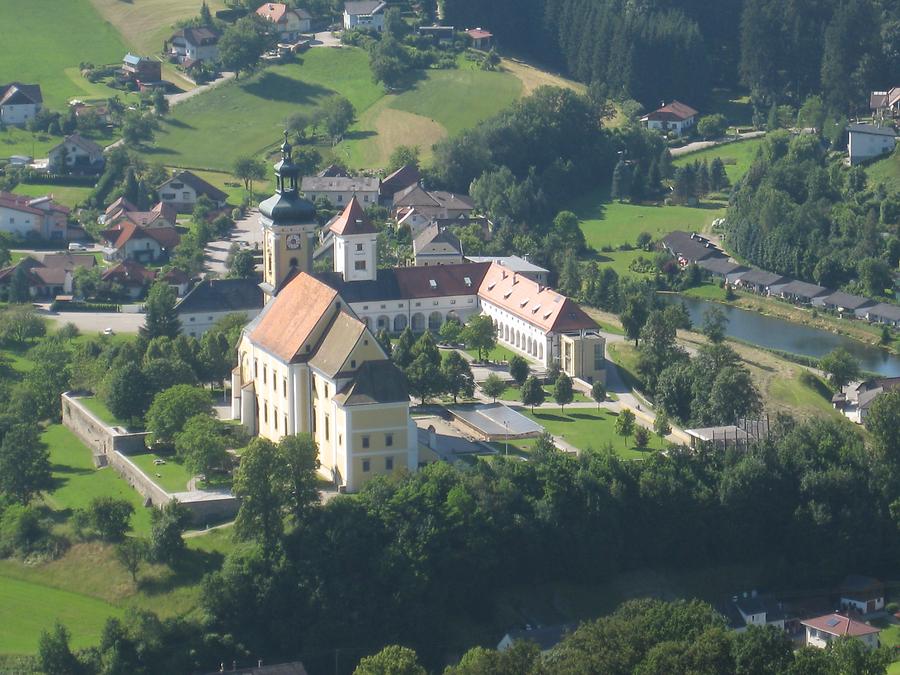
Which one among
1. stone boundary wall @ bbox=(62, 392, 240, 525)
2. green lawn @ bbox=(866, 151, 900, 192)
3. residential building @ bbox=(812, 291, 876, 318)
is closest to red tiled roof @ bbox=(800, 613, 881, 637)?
stone boundary wall @ bbox=(62, 392, 240, 525)

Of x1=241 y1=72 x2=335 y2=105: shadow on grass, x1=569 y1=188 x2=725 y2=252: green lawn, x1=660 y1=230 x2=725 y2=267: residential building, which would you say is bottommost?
x1=569 y1=188 x2=725 y2=252: green lawn

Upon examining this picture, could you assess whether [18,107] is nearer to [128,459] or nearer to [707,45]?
[707,45]

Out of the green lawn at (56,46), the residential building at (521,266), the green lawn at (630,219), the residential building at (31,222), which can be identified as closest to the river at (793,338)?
the residential building at (521,266)

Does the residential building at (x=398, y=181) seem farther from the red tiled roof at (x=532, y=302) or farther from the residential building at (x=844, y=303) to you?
the residential building at (x=844, y=303)

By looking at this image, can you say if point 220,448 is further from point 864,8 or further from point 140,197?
point 864,8

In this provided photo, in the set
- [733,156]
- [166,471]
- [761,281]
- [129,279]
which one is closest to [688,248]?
[761,281]

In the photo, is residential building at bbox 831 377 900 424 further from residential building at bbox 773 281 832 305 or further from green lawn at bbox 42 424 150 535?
green lawn at bbox 42 424 150 535


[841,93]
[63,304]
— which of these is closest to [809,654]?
[63,304]
